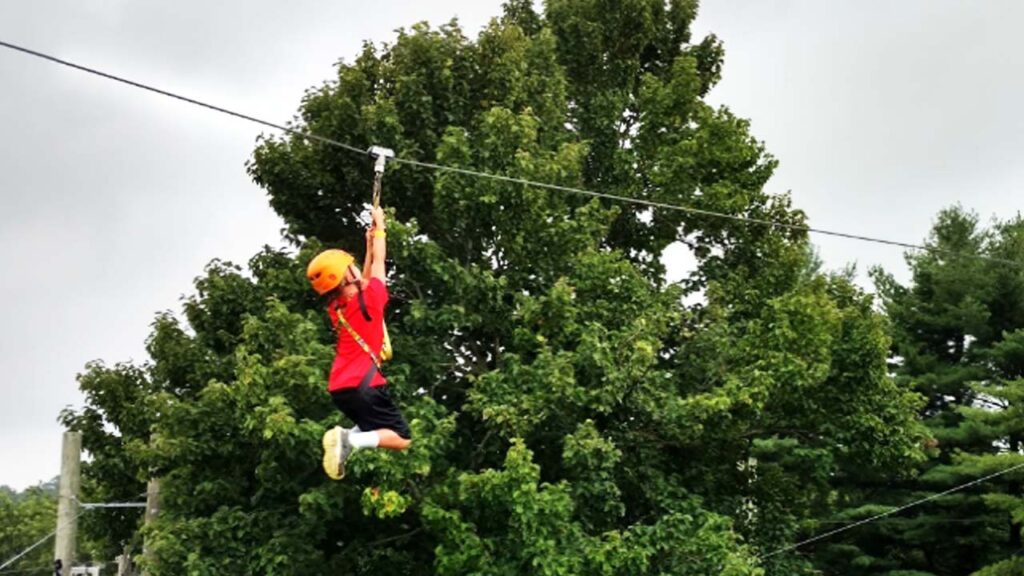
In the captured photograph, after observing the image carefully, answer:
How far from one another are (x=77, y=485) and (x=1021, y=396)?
50.0 ft

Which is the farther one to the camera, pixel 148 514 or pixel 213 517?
pixel 148 514

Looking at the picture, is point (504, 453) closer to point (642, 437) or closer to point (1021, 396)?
point (642, 437)

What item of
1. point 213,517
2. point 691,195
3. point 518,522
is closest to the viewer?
point 518,522

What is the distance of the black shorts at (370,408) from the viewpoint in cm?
568

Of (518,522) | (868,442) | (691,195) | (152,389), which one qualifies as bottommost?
(518,522)

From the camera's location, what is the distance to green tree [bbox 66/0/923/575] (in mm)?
10164

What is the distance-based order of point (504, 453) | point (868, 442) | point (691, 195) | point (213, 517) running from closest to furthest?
point (213, 517), point (504, 453), point (868, 442), point (691, 195)

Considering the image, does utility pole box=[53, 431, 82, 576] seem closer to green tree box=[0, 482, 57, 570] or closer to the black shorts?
the black shorts

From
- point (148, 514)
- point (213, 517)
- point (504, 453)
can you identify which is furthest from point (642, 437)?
point (148, 514)

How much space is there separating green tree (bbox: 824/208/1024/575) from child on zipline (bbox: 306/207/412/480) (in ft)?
53.3

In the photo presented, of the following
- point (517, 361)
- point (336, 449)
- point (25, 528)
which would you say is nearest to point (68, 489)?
point (517, 361)

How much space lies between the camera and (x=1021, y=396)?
18859 mm

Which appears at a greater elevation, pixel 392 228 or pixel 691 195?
pixel 691 195

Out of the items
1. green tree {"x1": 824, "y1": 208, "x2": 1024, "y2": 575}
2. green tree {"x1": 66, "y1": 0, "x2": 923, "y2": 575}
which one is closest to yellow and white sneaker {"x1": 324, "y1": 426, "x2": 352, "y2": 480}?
green tree {"x1": 66, "y1": 0, "x2": 923, "y2": 575}
